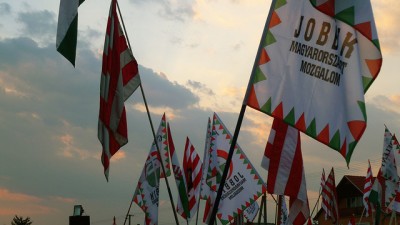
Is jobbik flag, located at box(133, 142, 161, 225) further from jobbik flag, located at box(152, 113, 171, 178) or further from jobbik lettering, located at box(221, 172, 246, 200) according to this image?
jobbik lettering, located at box(221, 172, 246, 200)

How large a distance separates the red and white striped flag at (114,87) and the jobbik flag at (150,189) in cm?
1068

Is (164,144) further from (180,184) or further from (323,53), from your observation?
(323,53)

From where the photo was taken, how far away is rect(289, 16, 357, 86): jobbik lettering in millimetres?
7090

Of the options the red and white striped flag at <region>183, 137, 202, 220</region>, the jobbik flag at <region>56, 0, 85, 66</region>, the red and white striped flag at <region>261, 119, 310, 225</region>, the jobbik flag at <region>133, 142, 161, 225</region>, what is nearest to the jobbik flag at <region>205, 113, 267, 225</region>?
the jobbik flag at <region>133, 142, 161, 225</region>

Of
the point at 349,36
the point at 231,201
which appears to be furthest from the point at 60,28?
the point at 231,201

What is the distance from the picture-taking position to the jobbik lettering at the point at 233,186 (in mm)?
17759

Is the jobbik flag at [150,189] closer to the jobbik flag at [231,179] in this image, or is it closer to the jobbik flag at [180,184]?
the jobbik flag at [180,184]

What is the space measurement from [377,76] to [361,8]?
2.27 ft

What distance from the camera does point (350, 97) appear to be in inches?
Answer: 276

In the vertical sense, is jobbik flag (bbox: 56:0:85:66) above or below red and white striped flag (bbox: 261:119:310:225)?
above

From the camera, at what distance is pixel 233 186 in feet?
59.7

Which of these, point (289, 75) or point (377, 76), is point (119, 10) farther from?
point (377, 76)

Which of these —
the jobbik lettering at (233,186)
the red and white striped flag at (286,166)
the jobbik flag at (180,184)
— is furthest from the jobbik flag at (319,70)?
the jobbik flag at (180,184)

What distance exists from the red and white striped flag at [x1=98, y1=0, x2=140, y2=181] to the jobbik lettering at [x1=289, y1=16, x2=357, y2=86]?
8.80 feet
